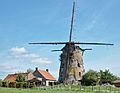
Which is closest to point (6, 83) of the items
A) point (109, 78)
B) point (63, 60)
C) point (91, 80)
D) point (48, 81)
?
point (63, 60)

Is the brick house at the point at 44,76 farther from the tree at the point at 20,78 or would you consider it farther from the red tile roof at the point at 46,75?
the tree at the point at 20,78

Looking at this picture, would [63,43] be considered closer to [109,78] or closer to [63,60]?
[63,60]

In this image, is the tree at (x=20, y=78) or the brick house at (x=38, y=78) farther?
the brick house at (x=38, y=78)

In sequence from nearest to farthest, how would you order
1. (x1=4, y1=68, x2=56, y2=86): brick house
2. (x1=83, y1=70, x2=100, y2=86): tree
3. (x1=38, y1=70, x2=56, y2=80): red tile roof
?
(x1=83, y1=70, x2=100, y2=86): tree
(x1=4, y1=68, x2=56, y2=86): brick house
(x1=38, y1=70, x2=56, y2=80): red tile roof

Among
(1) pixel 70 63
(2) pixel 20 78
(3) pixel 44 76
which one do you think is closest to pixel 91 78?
(1) pixel 70 63

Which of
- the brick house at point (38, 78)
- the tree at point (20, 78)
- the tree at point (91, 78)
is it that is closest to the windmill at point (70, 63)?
the tree at point (91, 78)

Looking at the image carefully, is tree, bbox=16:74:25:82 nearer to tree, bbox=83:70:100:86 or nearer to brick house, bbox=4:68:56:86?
brick house, bbox=4:68:56:86

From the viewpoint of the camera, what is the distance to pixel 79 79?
67.8 m

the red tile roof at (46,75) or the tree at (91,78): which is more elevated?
the red tile roof at (46,75)

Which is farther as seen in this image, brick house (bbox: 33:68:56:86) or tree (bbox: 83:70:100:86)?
brick house (bbox: 33:68:56:86)

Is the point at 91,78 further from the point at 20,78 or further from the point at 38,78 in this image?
the point at 38,78

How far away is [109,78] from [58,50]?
40.1 metres

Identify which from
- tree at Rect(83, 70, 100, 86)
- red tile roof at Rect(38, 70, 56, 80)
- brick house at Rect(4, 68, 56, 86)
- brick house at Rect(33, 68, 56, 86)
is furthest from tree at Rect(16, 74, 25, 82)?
tree at Rect(83, 70, 100, 86)

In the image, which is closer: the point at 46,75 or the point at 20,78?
the point at 20,78
